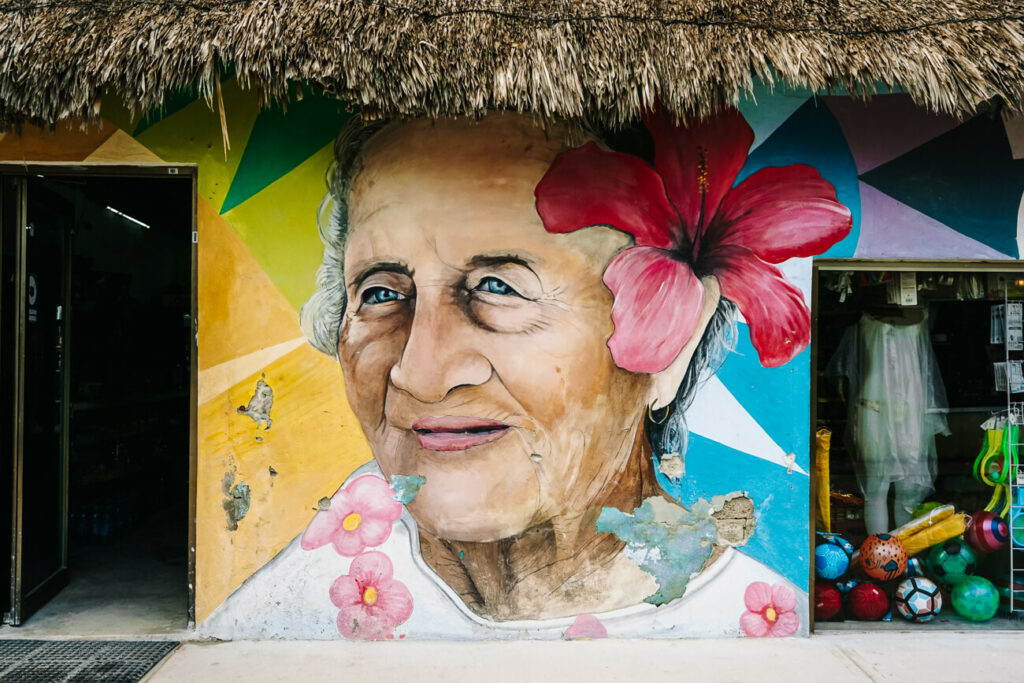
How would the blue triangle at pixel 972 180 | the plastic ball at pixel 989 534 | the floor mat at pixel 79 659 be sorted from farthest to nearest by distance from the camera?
the plastic ball at pixel 989 534
the blue triangle at pixel 972 180
the floor mat at pixel 79 659

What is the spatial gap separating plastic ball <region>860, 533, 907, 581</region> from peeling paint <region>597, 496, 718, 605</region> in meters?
1.14

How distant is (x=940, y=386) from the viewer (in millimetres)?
4961

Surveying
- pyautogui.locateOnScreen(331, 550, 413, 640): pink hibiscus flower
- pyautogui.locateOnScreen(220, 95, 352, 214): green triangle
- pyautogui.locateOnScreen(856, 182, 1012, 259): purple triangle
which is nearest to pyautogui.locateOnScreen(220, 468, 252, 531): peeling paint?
pyautogui.locateOnScreen(331, 550, 413, 640): pink hibiscus flower

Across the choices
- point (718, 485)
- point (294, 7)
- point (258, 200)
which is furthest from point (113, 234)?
point (718, 485)

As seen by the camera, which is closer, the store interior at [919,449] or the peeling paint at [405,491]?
the peeling paint at [405,491]

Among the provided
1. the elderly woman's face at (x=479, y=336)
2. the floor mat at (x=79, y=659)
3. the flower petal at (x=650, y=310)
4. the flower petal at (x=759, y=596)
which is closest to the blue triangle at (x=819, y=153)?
the flower petal at (x=650, y=310)

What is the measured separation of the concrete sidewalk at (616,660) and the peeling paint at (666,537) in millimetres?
376

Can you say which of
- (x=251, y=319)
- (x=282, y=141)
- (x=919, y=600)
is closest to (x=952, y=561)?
(x=919, y=600)

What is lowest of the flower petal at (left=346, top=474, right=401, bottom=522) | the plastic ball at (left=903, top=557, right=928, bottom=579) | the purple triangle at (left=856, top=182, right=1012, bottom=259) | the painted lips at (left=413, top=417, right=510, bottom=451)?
the plastic ball at (left=903, top=557, right=928, bottom=579)

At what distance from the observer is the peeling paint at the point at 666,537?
14.9 ft

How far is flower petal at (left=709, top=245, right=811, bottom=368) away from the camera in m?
4.54

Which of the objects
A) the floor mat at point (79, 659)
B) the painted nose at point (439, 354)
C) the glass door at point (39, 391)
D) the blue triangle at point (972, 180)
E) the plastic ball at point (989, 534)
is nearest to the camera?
the floor mat at point (79, 659)

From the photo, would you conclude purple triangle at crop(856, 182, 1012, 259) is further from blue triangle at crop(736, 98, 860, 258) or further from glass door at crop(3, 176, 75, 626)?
glass door at crop(3, 176, 75, 626)

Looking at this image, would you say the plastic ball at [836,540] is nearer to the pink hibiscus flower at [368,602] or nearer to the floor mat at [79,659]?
the pink hibiscus flower at [368,602]
